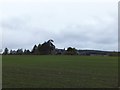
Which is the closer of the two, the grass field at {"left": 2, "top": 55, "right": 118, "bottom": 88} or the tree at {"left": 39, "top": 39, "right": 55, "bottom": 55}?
the grass field at {"left": 2, "top": 55, "right": 118, "bottom": 88}

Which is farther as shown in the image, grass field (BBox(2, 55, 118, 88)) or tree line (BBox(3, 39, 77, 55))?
tree line (BBox(3, 39, 77, 55))

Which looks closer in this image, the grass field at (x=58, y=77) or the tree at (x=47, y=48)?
the grass field at (x=58, y=77)

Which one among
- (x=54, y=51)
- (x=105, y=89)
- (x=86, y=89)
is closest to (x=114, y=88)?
(x=105, y=89)

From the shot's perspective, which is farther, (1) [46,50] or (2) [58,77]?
(1) [46,50]

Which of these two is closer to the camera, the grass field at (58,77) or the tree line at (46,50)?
the grass field at (58,77)

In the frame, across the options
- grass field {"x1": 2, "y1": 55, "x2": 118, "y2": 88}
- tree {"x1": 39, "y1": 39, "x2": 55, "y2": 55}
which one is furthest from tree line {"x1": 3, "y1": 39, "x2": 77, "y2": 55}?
→ grass field {"x1": 2, "y1": 55, "x2": 118, "y2": 88}

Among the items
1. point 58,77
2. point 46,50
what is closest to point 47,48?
point 46,50

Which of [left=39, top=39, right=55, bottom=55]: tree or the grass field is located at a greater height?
[left=39, top=39, right=55, bottom=55]: tree

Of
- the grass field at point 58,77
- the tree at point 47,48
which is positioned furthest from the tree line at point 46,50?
the grass field at point 58,77

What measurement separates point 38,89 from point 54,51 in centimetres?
12522

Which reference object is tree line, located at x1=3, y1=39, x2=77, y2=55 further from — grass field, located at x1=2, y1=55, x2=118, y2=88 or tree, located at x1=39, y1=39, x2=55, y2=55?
grass field, located at x1=2, y1=55, x2=118, y2=88

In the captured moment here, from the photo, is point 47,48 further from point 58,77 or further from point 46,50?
point 58,77

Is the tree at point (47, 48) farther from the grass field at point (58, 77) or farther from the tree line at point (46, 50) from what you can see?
the grass field at point (58, 77)

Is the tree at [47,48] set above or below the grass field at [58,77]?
above
